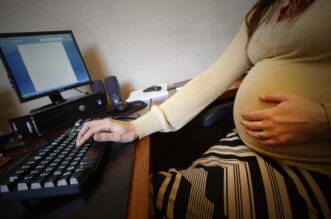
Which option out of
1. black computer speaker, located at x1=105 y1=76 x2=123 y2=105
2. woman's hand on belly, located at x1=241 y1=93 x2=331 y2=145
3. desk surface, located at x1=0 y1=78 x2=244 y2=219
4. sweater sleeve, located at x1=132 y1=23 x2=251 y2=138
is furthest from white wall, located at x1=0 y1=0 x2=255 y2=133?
desk surface, located at x1=0 y1=78 x2=244 y2=219

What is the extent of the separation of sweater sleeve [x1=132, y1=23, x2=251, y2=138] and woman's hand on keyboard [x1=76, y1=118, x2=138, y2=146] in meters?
0.03

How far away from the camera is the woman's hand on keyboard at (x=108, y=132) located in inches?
18.5

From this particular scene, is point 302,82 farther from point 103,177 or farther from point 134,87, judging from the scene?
point 134,87

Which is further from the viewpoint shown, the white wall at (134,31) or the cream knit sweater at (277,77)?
the white wall at (134,31)

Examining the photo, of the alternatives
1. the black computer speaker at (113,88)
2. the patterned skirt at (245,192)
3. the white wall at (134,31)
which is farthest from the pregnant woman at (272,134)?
the white wall at (134,31)

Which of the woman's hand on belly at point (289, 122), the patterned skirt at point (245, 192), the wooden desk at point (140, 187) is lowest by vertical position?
the patterned skirt at point (245, 192)

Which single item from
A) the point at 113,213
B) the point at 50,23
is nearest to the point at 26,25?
the point at 50,23

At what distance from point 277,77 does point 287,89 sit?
5cm

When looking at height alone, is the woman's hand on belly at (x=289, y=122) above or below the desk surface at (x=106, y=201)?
below

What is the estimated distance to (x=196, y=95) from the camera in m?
0.68

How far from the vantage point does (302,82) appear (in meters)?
0.49

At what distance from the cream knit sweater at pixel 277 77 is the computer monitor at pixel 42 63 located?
1.95ft

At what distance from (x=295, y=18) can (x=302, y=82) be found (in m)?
0.20

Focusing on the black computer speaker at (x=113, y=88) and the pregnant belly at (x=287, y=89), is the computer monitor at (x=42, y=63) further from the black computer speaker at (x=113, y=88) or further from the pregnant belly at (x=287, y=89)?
the pregnant belly at (x=287, y=89)
